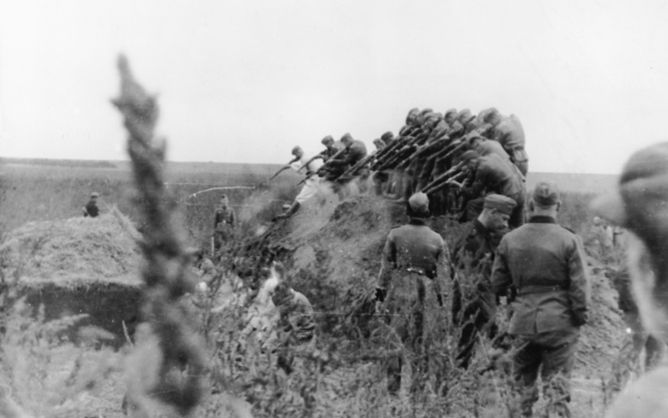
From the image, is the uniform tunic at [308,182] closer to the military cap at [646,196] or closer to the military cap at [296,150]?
the military cap at [296,150]

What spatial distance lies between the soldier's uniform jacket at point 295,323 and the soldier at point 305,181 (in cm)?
576

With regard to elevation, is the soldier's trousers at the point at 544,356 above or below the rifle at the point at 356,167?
below

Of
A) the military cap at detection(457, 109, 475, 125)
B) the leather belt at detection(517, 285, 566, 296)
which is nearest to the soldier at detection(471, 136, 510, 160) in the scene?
the military cap at detection(457, 109, 475, 125)

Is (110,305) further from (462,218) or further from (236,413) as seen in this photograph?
(236,413)

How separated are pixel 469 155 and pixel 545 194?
4.19 metres

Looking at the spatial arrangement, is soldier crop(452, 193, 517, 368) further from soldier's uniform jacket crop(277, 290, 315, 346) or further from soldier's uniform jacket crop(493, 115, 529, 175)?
soldier's uniform jacket crop(493, 115, 529, 175)

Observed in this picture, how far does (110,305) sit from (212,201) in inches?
668

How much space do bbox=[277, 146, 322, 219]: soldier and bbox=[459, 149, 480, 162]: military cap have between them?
101 inches

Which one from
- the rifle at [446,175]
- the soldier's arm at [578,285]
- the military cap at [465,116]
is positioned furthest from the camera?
the military cap at [465,116]

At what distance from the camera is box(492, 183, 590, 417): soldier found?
5562mm

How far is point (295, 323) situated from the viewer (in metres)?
5.72

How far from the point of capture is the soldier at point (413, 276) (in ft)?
22.2

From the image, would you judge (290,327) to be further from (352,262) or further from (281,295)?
(352,262)

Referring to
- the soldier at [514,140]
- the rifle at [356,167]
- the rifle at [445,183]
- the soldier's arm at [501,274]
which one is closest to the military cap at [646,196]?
the soldier's arm at [501,274]
